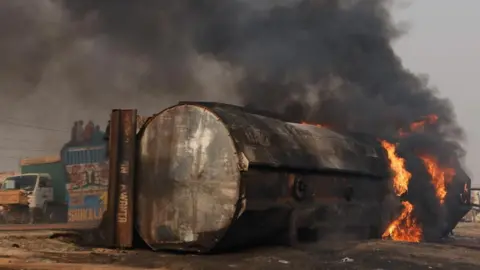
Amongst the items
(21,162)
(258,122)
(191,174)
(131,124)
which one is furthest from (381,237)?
(21,162)

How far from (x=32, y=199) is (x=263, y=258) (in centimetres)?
1668

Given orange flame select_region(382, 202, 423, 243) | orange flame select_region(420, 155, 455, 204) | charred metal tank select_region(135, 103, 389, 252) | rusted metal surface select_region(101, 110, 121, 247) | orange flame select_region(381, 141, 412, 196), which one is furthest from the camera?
orange flame select_region(420, 155, 455, 204)

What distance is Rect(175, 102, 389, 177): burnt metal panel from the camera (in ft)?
32.3

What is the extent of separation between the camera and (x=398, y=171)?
14.2 m

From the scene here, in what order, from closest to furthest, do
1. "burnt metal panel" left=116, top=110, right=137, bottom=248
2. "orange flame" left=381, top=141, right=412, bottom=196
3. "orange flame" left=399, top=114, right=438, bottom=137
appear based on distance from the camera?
"burnt metal panel" left=116, top=110, right=137, bottom=248, "orange flame" left=381, top=141, right=412, bottom=196, "orange flame" left=399, top=114, right=438, bottom=137

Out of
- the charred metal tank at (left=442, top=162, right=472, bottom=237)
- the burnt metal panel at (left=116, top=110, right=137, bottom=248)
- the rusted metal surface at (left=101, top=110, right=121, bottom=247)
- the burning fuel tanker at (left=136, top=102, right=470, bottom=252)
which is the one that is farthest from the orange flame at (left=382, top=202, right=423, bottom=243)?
the rusted metal surface at (left=101, top=110, right=121, bottom=247)

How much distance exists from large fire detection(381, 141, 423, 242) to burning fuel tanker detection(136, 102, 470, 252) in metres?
2.59

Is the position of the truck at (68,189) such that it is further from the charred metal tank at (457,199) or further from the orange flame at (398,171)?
the charred metal tank at (457,199)

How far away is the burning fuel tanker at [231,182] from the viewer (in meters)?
9.52

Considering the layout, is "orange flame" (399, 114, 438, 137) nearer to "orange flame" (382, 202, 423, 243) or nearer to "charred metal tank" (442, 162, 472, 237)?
"charred metal tank" (442, 162, 472, 237)

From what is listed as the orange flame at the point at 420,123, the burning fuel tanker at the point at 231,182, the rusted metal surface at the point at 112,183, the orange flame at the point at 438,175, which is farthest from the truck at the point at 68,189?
the orange flame at the point at 438,175

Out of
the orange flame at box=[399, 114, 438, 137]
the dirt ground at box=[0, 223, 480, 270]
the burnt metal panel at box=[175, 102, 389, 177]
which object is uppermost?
the orange flame at box=[399, 114, 438, 137]

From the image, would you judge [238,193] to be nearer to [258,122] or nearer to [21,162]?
[258,122]

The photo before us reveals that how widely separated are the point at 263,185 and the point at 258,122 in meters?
1.65
